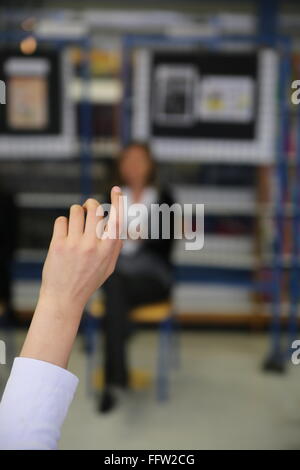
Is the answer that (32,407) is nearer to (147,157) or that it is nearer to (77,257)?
(77,257)

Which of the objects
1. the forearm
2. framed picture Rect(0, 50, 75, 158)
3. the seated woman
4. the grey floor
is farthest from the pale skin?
framed picture Rect(0, 50, 75, 158)

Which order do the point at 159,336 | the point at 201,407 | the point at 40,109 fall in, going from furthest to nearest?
the point at 159,336, the point at 40,109, the point at 201,407

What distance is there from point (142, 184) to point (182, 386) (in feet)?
2.54

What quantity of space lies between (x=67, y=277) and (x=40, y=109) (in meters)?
1.94

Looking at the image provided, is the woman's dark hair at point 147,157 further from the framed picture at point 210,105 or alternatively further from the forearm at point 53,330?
the forearm at point 53,330

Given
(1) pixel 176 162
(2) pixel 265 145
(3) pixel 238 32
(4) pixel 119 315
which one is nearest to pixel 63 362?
(4) pixel 119 315

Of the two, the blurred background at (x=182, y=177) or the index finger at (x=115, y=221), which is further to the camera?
the blurred background at (x=182, y=177)

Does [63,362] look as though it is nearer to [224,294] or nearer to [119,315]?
[119,315]

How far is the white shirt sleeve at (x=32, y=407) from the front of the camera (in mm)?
429

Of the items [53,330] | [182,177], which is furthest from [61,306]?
[182,177]

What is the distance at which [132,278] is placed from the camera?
2031mm

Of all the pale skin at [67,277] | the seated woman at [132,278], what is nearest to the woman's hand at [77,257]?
the pale skin at [67,277]

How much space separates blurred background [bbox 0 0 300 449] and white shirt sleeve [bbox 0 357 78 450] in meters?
1.08

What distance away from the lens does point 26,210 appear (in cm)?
294
